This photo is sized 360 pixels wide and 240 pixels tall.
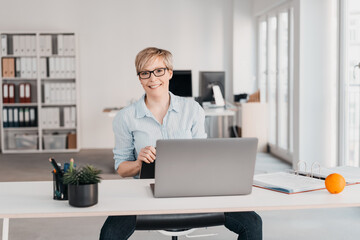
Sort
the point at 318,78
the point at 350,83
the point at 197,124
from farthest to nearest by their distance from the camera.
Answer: the point at 318,78
the point at 350,83
the point at 197,124

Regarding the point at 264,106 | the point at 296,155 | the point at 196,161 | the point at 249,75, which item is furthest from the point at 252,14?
the point at 196,161

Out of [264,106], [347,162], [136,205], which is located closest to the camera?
[136,205]

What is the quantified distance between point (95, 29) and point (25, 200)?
21.4 ft

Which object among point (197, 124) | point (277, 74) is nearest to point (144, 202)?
point (197, 124)

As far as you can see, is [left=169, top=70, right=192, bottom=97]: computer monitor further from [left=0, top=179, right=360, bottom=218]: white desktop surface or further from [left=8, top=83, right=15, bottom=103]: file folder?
[left=0, top=179, right=360, bottom=218]: white desktop surface

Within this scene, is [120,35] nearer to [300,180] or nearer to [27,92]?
[27,92]

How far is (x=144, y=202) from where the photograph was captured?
174 cm

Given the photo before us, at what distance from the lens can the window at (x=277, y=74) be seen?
21.5ft

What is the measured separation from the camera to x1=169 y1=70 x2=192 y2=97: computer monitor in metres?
6.02

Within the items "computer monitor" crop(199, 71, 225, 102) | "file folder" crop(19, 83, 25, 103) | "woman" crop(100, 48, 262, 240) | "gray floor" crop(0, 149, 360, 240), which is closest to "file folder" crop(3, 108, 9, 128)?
"file folder" crop(19, 83, 25, 103)

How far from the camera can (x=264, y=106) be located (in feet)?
23.9

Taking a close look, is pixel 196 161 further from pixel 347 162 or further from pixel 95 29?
pixel 95 29

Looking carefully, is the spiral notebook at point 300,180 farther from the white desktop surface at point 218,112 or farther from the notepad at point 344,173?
the white desktop surface at point 218,112

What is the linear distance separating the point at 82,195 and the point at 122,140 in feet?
2.60
